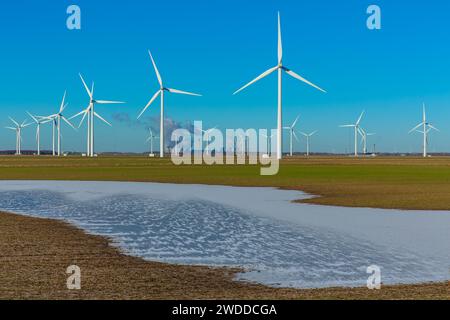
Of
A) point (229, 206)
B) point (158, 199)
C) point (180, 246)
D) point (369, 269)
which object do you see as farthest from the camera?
point (158, 199)

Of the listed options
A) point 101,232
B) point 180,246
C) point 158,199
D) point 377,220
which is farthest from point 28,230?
point 158,199

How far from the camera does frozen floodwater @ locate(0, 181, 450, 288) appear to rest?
18.2 meters

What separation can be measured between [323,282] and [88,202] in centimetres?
2814

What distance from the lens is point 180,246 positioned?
75.4 ft

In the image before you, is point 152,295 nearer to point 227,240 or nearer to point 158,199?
point 227,240

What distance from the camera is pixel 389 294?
14328mm

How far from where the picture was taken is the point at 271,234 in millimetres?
26125

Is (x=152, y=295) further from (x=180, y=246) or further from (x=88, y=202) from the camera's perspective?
(x=88, y=202)

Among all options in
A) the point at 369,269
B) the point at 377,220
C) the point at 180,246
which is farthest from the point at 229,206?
the point at 369,269

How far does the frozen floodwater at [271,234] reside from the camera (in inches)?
717

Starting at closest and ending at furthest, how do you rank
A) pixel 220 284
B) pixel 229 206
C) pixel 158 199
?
pixel 220 284 < pixel 229 206 < pixel 158 199

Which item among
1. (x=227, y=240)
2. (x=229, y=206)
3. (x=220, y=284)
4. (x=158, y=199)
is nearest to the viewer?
(x=220, y=284)
